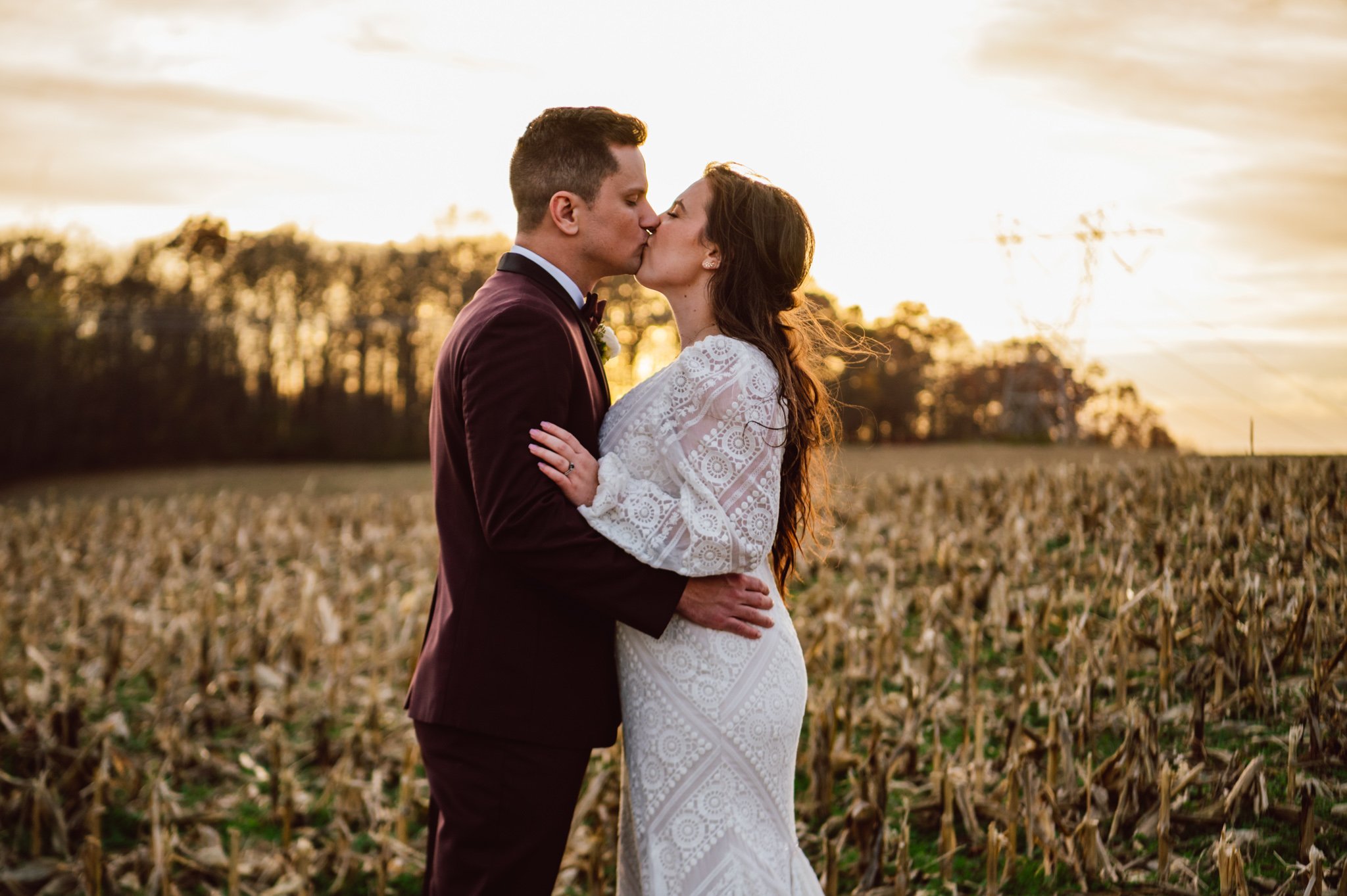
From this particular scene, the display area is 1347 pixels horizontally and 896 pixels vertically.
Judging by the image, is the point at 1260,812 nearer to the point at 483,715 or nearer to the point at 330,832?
the point at 483,715

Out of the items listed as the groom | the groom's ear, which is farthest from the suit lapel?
the groom's ear

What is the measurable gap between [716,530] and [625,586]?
282 millimetres

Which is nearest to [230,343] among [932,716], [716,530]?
[932,716]

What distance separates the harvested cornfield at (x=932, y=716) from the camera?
3984mm

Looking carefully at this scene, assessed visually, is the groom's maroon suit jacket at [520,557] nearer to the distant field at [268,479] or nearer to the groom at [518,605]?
the groom at [518,605]

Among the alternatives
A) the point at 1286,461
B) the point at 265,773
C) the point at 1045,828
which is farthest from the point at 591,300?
the point at 1286,461

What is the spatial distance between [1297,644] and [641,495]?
328 centimetres

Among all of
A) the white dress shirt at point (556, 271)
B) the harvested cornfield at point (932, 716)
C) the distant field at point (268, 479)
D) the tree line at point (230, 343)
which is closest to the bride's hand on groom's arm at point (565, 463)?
the white dress shirt at point (556, 271)

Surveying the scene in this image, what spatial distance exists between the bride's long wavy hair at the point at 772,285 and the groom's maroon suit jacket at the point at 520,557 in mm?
479

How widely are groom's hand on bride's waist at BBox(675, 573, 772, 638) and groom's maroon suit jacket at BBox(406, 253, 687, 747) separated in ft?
0.21

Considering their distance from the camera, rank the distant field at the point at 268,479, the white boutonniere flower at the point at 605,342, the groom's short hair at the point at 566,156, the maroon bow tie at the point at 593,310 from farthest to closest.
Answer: the distant field at the point at 268,479
the white boutonniere flower at the point at 605,342
the maroon bow tie at the point at 593,310
the groom's short hair at the point at 566,156

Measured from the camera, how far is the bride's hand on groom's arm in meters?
2.76

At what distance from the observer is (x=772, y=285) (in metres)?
3.12

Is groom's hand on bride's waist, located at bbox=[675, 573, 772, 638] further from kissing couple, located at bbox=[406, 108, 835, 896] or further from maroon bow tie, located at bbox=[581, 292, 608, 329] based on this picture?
maroon bow tie, located at bbox=[581, 292, 608, 329]
